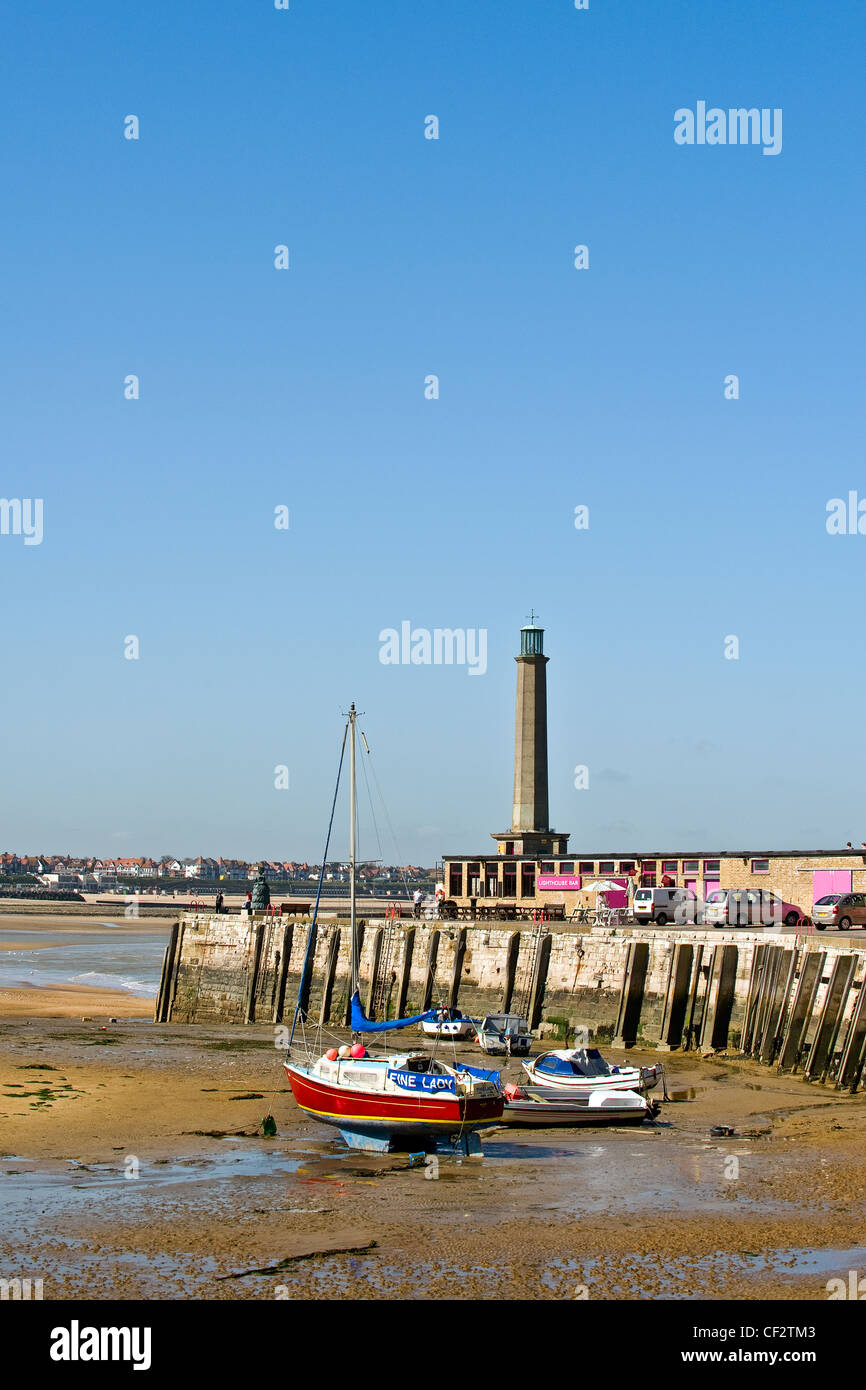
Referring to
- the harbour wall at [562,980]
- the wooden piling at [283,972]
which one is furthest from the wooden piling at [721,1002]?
the wooden piling at [283,972]

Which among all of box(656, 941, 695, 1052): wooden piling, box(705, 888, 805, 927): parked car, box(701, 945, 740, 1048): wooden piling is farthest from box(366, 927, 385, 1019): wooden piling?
box(701, 945, 740, 1048): wooden piling

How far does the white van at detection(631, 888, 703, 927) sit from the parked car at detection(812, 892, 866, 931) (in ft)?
24.4

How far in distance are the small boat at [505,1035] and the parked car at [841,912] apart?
10.9m

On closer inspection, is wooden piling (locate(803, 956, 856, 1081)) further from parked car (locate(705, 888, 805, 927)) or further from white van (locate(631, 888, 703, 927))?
white van (locate(631, 888, 703, 927))

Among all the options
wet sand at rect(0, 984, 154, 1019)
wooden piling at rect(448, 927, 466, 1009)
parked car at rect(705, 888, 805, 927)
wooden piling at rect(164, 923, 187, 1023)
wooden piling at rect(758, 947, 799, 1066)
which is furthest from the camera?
wet sand at rect(0, 984, 154, 1019)

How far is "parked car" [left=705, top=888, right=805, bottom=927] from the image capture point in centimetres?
5203

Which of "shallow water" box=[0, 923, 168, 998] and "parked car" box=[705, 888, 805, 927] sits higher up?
"parked car" box=[705, 888, 805, 927]

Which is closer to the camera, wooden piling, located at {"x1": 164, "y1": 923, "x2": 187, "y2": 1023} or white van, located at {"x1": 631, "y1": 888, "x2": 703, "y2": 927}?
white van, located at {"x1": 631, "y1": 888, "x2": 703, "y2": 927}

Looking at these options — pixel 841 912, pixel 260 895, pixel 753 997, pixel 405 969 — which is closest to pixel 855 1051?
pixel 753 997

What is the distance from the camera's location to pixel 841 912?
4903 cm

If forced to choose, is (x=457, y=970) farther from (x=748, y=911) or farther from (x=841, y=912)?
(x=841, y=912)

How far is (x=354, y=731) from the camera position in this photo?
47.6 meters

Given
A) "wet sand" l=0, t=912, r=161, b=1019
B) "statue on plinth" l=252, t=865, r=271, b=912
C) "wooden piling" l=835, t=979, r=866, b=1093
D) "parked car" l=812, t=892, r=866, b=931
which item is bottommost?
"wet sand" l=0, t=912, r=161, b=1019
